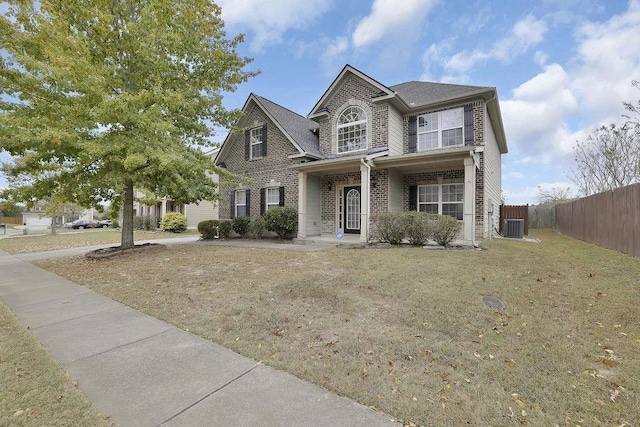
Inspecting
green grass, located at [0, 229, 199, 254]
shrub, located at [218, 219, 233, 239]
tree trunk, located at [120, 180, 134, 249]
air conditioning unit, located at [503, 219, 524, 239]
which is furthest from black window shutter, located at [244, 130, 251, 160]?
air conditioning unit, located at [503, 219, 524, 239]

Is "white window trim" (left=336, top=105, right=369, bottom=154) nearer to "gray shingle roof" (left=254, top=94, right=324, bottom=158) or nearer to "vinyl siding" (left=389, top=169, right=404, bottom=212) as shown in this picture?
"gray shingle roof" (left=254, top=94, right=324, bottom=158)

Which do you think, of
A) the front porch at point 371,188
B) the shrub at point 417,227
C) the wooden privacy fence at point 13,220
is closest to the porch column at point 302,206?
the front porch at point 371,188

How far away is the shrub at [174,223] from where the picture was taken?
23.9m

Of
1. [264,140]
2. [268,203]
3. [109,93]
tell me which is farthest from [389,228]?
[109,93]

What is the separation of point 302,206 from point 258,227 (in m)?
2.81

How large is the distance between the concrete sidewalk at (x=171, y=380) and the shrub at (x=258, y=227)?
379 inches

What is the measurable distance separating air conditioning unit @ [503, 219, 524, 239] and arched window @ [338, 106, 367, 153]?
815cm

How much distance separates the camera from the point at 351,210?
13.9m

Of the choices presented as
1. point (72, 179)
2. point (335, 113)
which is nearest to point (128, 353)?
point (72, 179)

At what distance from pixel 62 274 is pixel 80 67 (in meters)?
5.60

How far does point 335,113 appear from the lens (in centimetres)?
1412

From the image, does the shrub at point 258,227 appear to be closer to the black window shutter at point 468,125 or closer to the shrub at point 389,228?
the shrub at point 389,228

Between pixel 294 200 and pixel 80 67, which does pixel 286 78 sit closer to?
pixel 294 200

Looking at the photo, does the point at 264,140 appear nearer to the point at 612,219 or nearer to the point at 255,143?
the point at 255,143
